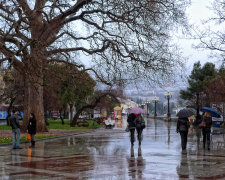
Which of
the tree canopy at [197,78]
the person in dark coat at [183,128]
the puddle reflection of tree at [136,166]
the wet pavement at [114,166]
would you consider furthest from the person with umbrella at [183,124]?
the tree canopy at [197,78]

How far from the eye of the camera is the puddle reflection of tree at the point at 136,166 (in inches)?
423

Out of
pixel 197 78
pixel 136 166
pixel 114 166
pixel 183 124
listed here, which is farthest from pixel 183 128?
pixel 197 78

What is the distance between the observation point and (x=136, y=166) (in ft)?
41.0

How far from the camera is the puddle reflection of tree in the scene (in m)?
10.8

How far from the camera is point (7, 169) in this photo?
11898 mm

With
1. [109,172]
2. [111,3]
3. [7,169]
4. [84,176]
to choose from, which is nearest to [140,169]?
[109,172]

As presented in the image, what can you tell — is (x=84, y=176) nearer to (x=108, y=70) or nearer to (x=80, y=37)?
(x=108, y=70)

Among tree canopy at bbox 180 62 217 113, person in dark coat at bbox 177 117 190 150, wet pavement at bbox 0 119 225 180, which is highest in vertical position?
tree canopy at bbox 180 62 217 113

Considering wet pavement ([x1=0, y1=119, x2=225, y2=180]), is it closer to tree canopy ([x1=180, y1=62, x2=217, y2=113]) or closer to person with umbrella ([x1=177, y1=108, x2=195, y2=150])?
person with umbrella ([x1=177, y1=108, x2=195, y2=150])

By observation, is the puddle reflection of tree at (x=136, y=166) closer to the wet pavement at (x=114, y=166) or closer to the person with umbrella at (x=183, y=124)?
the wet pavement at (x=114, y=166)

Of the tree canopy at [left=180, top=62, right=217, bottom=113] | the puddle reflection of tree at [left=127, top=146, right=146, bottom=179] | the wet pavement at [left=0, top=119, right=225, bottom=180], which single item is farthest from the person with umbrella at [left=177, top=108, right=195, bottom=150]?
the tree canopy at [left=180, top=62, right=217, bottom=113]

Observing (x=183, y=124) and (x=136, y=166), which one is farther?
(x=183, y=124)

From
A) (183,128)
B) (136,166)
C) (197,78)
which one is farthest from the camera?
(197,78)

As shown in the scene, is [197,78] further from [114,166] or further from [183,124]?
[114,166]
